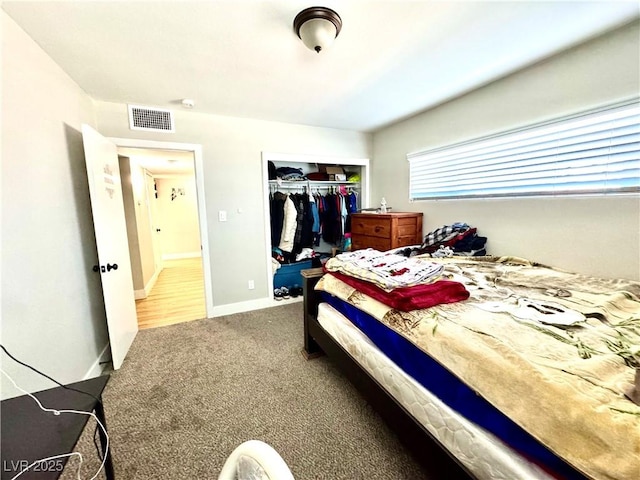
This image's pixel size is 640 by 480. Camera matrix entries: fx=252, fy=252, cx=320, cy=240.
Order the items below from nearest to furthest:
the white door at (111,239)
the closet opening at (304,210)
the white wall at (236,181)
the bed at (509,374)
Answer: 1. the bed at (509,374)
2. the white door at (111,239)
3. the white wall at (236,181)
4. the closet opening at (304,210)

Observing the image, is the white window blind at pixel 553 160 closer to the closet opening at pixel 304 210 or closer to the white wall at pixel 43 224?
the closet opening at pixel 304 210

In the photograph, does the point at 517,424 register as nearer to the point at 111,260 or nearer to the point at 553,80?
the point at 553,80

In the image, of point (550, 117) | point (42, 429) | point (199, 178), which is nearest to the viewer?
point (42, 429)

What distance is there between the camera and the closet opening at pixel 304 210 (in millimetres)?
3301

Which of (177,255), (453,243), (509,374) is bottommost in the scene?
(177,255)

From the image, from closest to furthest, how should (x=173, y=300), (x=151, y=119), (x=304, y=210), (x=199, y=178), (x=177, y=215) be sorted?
(x=151, y=119), (x=199, y=178), (x=304, y=210), (x=173, y=300), (x=177, y=215)

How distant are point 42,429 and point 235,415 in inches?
38.0

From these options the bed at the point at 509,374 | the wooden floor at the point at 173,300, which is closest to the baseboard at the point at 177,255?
the wooden floor at the point at 173,300

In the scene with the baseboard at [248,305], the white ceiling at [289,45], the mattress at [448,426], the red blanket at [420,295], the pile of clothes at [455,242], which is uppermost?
the white ceiling at [289,45]

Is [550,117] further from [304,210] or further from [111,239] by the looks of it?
[111,239]

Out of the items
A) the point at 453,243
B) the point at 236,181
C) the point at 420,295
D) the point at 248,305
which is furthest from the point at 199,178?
the point at 453,243

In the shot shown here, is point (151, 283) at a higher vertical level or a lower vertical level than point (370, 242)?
lower

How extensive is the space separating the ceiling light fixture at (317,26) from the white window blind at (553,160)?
5.28 ft

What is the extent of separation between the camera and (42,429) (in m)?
0.72
